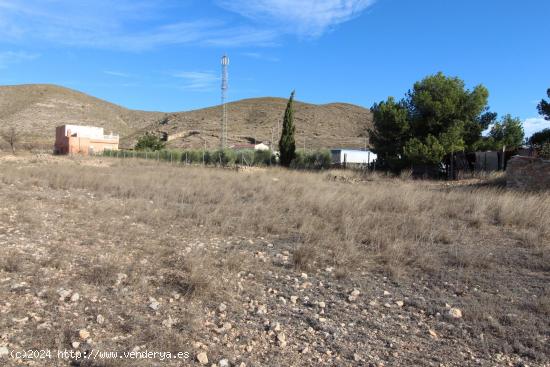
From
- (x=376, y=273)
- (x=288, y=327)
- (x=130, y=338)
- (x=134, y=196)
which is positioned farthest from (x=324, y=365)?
(x=134, y=196)

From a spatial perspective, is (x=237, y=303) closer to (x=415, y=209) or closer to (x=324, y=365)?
(x=324, y=365)

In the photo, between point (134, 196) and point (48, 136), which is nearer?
point (134, 196)

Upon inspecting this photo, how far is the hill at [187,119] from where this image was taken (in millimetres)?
72438

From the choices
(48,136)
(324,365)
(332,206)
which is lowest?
(324,365)

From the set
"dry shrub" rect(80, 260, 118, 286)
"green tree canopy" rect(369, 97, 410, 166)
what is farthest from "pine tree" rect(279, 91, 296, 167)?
"dry shrub" rect(80, 260, 118, 286)

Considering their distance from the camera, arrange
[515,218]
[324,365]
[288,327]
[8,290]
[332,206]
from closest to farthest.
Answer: [324,365]
[288,327]
[8,290]
[515,218]
[332,206]

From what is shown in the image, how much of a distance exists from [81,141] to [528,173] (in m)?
59.7

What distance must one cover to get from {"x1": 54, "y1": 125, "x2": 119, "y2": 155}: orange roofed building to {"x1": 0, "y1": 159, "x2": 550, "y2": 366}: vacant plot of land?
55536 mm

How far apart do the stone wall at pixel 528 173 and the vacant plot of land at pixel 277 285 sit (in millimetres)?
5077

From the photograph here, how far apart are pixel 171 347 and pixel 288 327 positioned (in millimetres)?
1133

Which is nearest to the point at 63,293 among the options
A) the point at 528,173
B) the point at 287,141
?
the point at 528,173

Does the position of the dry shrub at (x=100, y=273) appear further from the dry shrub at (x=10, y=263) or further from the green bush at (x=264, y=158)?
the green bush at (x=264, y=158)

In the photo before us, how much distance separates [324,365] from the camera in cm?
Result: 338

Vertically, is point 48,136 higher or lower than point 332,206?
higher
